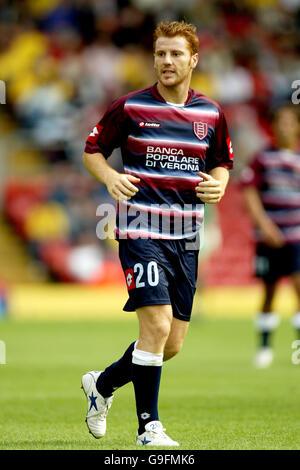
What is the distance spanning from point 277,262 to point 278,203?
592 mm

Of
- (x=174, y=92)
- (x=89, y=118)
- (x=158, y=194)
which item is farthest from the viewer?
(x=89, y=118)

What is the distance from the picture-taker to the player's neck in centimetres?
585

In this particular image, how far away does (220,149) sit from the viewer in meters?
6.08

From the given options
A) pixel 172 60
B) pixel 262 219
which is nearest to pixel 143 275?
pixel 172 60

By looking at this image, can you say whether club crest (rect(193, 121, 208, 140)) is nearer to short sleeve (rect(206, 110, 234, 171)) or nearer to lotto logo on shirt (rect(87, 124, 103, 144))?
short sleeve (rect(206, 110, 234, 171))

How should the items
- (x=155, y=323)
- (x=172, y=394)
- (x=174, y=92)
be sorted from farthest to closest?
(x=172, y=394), (x=174, y=92), (x=155, y=323)

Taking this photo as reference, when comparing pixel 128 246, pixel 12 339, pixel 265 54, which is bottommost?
pixel 12 339

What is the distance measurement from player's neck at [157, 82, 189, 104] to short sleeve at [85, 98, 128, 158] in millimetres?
238

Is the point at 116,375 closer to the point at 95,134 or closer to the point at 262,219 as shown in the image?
the point at 95,134

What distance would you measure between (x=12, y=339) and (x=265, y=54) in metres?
12.6

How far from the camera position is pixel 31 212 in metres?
19.4
